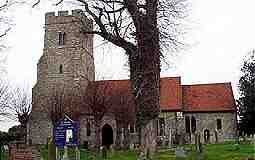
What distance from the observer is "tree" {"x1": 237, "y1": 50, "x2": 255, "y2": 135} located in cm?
4556

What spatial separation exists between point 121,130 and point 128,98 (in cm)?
534

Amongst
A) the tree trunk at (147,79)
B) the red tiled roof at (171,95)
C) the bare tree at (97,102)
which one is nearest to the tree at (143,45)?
the tree trunk at (147,79)

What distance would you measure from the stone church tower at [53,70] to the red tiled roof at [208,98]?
39.4ft

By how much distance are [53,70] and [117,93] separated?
9.89m

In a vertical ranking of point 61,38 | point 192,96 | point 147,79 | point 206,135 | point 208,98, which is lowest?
point 206,135

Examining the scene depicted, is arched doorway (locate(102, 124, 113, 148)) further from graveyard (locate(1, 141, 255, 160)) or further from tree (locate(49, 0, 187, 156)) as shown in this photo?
tree (locate(49, 0, 187, 156))

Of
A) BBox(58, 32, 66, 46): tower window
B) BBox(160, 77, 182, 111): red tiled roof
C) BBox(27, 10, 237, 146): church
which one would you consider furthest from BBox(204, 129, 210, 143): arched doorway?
BBox(58, 32, 66, 46): tower window

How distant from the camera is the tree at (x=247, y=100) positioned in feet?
149

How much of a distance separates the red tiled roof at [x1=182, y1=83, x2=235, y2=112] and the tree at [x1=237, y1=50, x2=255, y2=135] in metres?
1.16

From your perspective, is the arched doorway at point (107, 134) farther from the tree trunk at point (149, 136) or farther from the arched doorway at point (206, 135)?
the tree trunk at point (149, 136)

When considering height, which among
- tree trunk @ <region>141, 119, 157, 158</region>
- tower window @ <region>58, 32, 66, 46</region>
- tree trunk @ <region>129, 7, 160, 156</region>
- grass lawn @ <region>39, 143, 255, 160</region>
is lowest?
grass lawn @ <region>39, 143, 255, 160</region>

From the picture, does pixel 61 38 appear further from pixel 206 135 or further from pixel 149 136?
pixel 149 136

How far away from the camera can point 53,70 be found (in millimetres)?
50094

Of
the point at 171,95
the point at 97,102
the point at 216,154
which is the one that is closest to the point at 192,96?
the point at 171,95
